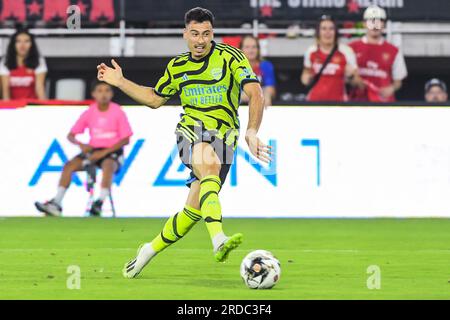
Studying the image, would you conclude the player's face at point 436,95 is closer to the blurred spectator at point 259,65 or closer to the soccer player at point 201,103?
the blurred spectator at point 259,65

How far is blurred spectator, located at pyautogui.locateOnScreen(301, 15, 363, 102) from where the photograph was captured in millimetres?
19770

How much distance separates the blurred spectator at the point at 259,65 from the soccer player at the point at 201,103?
24.5 feet

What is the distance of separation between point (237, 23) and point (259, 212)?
355cm

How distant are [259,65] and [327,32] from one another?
1.07 meters

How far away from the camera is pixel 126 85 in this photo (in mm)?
11555

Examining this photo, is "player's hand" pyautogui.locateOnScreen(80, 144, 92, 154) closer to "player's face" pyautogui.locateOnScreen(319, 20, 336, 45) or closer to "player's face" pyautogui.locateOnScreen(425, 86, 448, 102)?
"player's face" pyautogui.locateOnScreen(319, 20, 336, 45)

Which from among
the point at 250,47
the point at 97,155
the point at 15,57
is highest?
the point at 250,47

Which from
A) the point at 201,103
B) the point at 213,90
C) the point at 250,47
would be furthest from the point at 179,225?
the point at 250,47

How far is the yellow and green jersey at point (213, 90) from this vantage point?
11.4m

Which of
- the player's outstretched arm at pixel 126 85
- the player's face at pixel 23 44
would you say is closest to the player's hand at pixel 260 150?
the player's outstretched arm at pixel 126 85

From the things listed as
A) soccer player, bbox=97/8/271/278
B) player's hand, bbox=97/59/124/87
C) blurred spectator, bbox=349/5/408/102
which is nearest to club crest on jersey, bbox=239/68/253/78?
soccer player, bbox=97/8/271/278

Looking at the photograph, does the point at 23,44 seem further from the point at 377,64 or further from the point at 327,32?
the point at 377,64

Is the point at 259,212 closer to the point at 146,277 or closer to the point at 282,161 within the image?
the point at 282,161
